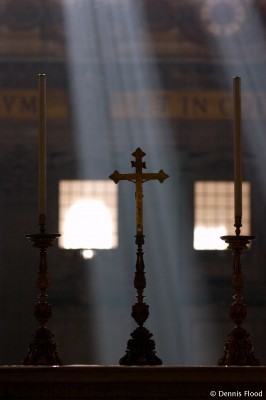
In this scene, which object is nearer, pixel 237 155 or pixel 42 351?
pixel 42 351

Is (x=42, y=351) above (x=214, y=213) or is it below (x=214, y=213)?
below

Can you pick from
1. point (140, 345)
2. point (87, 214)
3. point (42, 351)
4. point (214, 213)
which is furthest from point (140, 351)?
point (214, 213)

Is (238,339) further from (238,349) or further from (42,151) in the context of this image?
(42,151)

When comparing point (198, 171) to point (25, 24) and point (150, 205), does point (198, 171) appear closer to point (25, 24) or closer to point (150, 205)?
point (150, 205)

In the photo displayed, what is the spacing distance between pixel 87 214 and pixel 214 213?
2521 mm

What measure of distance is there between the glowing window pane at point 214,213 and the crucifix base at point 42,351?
585 inches

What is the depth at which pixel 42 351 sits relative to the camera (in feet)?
25.2

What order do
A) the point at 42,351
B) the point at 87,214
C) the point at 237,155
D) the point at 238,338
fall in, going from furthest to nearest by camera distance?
the point at 87,214
the point at 237,155
the point at 42,351
the point at 238,338

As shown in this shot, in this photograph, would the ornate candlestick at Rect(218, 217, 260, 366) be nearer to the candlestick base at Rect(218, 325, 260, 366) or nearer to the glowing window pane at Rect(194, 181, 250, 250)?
the candlestick base at Rect(218, 325, 260, 366)

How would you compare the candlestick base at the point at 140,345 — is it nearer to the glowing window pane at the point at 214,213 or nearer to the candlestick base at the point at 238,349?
the candlestick base at the point at 238,349

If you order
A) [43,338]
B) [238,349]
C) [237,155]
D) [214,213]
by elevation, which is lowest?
[238,349]

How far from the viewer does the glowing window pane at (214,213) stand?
74.1 ft

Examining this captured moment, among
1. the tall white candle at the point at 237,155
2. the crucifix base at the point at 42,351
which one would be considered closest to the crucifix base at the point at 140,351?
the crucifix base at the point at 42,351
